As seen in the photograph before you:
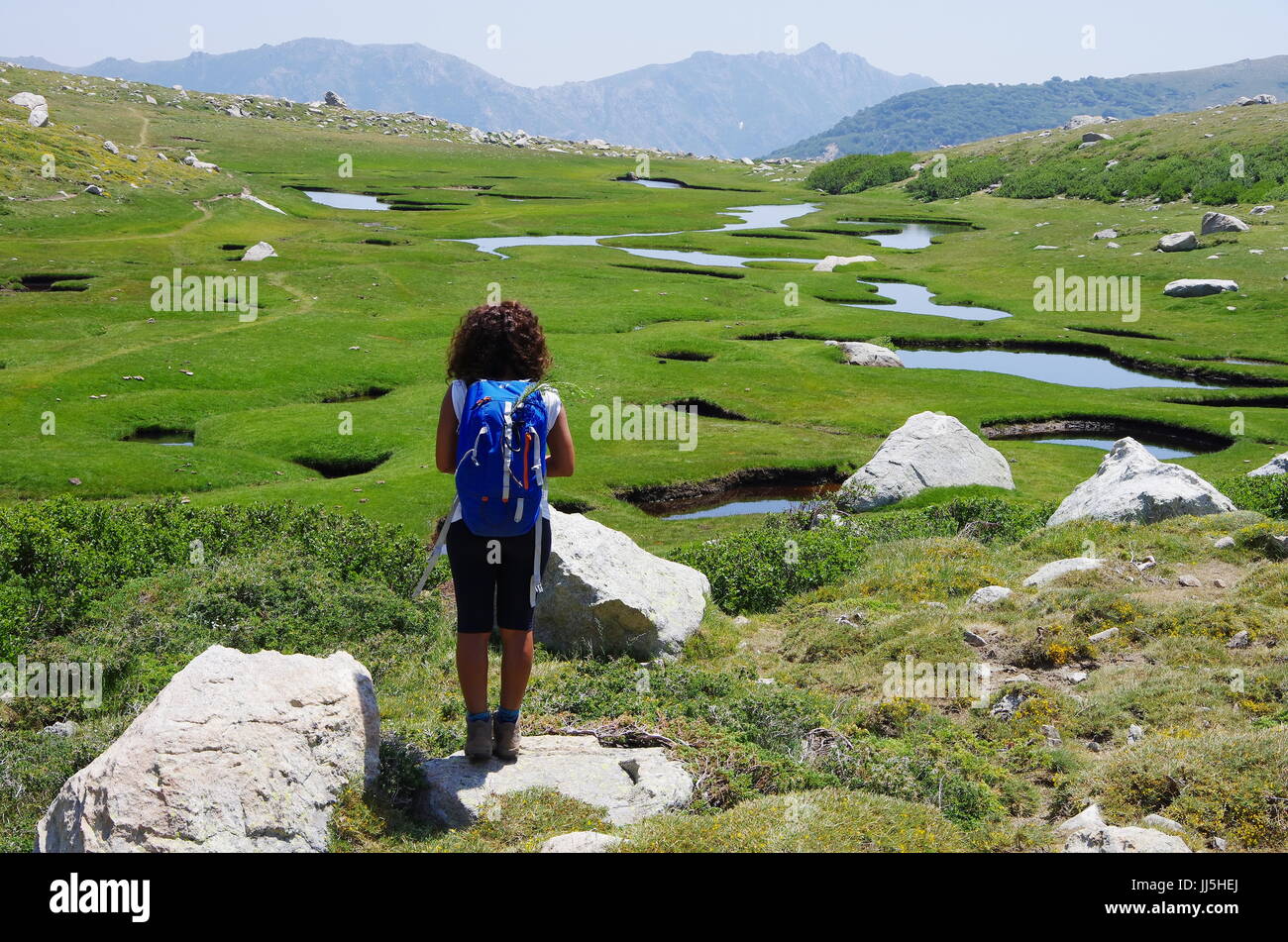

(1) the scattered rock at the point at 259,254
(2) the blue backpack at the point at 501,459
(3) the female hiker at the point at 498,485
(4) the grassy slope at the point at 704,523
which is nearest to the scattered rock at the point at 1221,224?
(4) the grassy slope at the point at 704,523

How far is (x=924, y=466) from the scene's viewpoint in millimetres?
32094

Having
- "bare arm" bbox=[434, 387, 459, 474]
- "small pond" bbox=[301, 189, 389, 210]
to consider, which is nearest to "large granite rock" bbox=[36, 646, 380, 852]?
"bare arm" bbox=[434, 387, 459, 474]

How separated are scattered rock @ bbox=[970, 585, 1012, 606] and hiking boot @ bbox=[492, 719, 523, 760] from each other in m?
10.6

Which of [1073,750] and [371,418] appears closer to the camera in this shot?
[1073,750]

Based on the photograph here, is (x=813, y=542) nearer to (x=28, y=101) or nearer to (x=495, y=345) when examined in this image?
(x=495, y=345)

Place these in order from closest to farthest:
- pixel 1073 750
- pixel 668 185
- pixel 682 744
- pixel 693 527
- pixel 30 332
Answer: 1. pixel 682 744
2. pixel 1073 750
3. pixel 693 527
4. pixel 30 332
5. pixel 668 185

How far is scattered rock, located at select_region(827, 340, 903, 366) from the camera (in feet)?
183

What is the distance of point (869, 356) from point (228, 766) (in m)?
51.4

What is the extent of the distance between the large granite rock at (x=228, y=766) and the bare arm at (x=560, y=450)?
9.35 feet

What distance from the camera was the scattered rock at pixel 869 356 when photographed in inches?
2191

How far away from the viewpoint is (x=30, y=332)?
51.9 m
